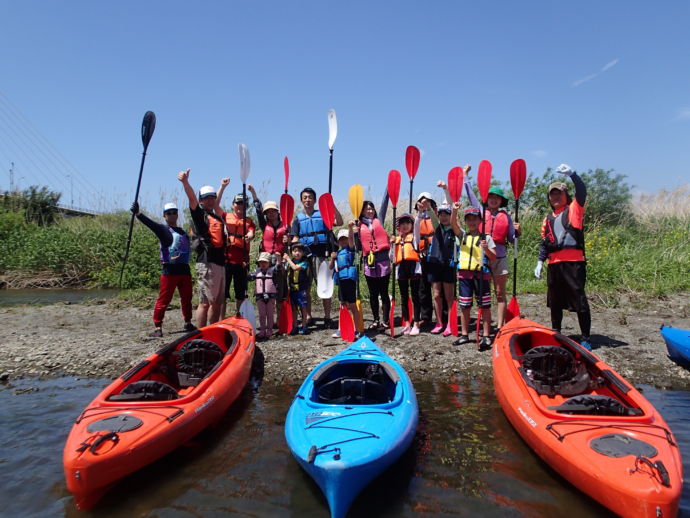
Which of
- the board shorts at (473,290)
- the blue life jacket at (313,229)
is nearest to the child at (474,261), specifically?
the board shorts at (473,290)

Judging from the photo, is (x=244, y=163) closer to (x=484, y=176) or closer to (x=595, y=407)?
(x=484, y=176)

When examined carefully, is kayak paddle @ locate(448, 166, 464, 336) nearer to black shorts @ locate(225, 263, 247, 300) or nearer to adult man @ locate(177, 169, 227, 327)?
black shorts @ locate(225, 263, 247, 300)

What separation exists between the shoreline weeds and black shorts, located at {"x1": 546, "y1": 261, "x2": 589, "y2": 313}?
822 millimetres

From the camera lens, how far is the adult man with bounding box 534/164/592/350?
4.78 m

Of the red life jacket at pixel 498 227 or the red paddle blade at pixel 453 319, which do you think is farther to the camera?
the red paddle blade at pixel 453 319

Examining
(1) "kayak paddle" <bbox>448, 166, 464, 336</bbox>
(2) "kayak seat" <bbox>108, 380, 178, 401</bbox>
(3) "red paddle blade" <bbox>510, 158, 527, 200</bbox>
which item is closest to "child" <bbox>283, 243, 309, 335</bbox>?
(1) "kayak paddle" <bbox>448, 166, 464, 336</bbox>

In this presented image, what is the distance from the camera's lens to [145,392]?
11.6 feet

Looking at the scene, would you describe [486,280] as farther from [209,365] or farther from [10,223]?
[10,223]

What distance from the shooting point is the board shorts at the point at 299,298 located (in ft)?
19.6

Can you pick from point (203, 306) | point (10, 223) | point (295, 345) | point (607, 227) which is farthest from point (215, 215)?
point (10, 223)

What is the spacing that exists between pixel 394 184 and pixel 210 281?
113 inches

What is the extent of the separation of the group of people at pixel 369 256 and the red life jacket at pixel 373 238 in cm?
1

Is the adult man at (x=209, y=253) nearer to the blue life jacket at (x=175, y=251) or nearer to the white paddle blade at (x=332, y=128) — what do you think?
the blue life jacket at (x=175, y=251)

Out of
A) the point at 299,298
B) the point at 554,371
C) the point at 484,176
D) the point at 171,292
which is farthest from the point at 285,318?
the point at 554,371
